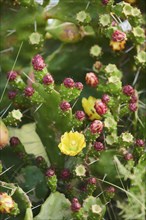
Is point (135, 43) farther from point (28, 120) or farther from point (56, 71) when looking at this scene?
point (28, 120)

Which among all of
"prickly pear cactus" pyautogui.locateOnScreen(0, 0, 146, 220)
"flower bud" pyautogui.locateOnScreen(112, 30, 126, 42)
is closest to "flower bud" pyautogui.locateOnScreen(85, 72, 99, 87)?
"prickly pear cactus" pyautogui.locateOnScreen(0, 0, 146, 220)

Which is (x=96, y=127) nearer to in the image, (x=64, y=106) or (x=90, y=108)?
(x=64, y=106)

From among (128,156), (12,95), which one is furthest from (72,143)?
(12,95)

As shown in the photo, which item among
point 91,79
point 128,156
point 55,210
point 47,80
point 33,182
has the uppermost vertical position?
point 47,80

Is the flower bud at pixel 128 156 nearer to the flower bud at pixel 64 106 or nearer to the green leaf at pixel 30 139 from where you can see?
the flower bud at pixel 64 106

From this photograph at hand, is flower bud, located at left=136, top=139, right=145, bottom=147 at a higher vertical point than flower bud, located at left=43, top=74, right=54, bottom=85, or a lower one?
lower

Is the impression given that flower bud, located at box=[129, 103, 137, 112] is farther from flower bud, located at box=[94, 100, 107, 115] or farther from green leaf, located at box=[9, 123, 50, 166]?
green leaf, located at box=[9, 123, 50, 166]

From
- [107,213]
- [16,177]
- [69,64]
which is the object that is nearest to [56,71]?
[69,64]

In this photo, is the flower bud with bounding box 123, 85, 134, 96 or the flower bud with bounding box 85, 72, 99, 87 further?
the flower bud with bounding box 85, 72, 99, 87
